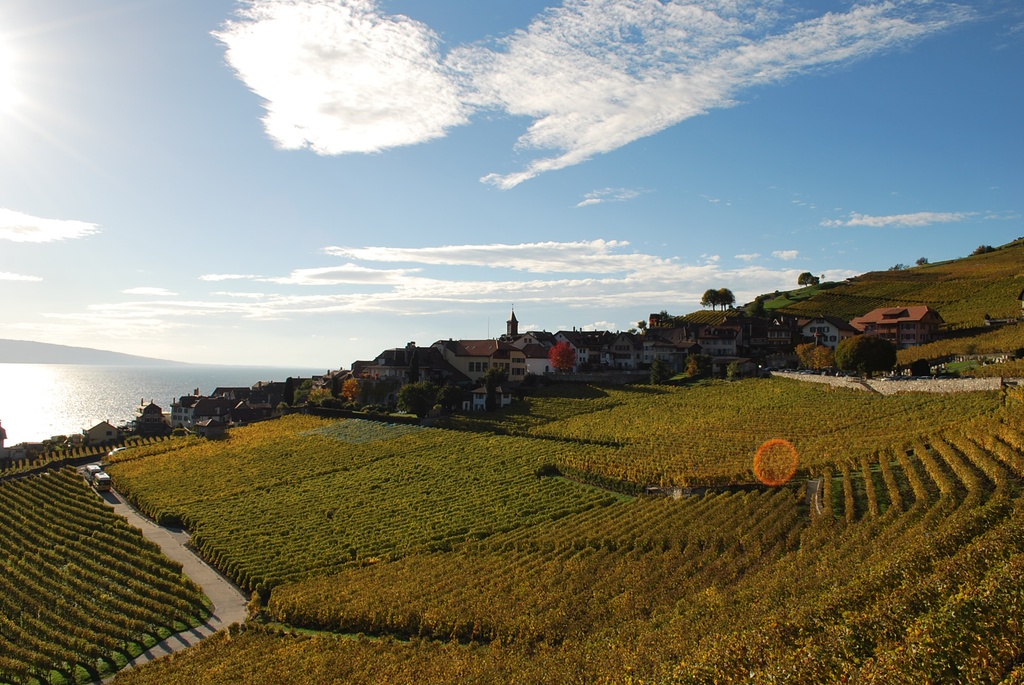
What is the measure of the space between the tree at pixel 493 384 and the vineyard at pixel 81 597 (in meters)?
39.8

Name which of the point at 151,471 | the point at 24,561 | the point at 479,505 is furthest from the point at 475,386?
the point at 24,561

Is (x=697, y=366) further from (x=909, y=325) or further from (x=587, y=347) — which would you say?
(x=909, y=325)

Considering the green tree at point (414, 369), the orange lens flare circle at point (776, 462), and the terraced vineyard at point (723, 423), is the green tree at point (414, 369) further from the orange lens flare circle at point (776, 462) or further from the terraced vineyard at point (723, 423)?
the orange lens flare circle at point (776, 462)

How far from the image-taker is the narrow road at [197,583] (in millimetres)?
31172

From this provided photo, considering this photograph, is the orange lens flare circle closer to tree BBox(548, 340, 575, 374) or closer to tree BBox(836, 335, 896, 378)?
tree BBox(836, 335, 896, 378)

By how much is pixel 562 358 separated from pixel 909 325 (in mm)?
44293

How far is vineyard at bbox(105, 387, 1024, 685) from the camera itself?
1605cm

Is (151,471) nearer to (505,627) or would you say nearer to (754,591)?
(505,627)

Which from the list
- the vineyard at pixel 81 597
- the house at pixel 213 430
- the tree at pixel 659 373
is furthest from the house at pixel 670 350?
the vineyard at pixel 81 597

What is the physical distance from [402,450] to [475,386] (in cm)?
2696

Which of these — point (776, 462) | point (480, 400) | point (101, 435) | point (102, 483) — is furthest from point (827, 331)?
point (101, 435)

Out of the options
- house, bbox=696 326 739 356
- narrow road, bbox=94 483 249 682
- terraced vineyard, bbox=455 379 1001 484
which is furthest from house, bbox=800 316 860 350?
narrow road, bbox=94 483 249 682

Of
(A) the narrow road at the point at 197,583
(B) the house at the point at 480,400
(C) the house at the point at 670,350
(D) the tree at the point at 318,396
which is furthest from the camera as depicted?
(C) the house at the point at 670,350

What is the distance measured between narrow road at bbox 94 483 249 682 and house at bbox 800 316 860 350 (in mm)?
80447
